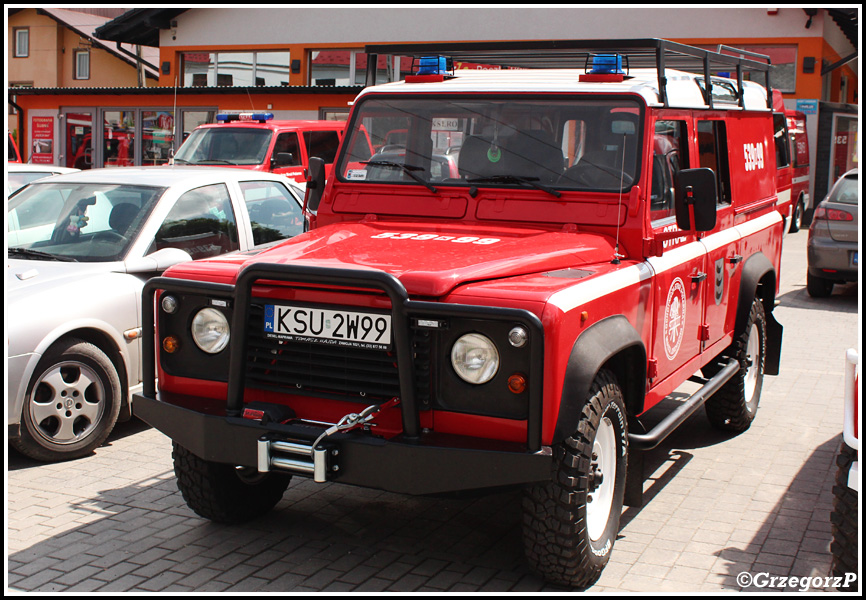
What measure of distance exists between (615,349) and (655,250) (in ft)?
3.21

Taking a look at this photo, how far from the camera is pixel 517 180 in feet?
16.4

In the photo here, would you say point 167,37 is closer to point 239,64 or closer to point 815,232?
point 239,64

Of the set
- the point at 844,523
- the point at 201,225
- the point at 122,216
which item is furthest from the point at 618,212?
the point at 122,216

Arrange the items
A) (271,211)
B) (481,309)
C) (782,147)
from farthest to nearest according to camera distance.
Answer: (782,147) → (271,211) → (481,309)

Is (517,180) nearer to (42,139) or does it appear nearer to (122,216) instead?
(122,216)

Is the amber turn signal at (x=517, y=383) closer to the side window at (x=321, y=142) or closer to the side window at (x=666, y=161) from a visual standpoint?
the side window at (x=666, y=161)

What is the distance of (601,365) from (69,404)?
3.34 meters

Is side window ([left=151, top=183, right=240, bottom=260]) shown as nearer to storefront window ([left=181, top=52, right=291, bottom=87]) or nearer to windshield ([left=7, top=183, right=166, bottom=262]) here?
windshield ([left=7, top=183, right=166, bottom=262])

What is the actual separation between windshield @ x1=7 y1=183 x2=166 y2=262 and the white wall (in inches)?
857

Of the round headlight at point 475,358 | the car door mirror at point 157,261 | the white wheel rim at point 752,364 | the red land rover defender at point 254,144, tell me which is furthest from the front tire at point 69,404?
the red land rover defender at point 254,144

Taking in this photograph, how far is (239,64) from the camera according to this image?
31.9 m

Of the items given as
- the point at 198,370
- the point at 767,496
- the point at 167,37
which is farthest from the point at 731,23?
the point at 198,370

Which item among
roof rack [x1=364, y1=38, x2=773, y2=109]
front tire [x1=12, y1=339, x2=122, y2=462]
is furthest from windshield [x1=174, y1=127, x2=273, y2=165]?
front tire [x1=12, y1=339, x2=122, y2=462]

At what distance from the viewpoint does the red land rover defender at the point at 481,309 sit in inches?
147
